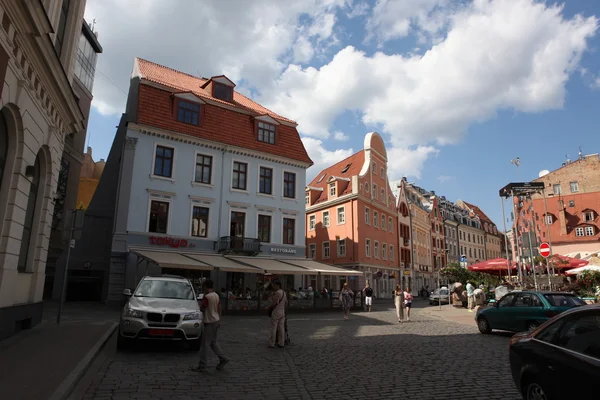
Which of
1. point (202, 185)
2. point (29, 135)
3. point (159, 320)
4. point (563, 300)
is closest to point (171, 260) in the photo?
point (202, 185)

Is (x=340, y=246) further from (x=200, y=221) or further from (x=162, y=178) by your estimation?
(x=162, y=178)

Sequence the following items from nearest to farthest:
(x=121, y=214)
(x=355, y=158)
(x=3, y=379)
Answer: (x=3, y=379) → (x=121, y=214) → (x=355, y=158)

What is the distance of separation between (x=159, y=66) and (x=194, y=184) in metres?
11.2

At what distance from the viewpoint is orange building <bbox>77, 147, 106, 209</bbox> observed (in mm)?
40812

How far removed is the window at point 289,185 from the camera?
1225 inches

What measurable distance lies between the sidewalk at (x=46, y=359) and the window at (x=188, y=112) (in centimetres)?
1755

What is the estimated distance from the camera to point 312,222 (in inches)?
1893

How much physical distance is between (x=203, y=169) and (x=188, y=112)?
152 inches

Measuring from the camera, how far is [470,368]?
832 cm

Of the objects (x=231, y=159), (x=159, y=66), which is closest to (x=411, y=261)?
(x=231, y=159)

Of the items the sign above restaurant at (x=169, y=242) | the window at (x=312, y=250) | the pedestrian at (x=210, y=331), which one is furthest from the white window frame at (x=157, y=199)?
the window at (x=312, y=250)

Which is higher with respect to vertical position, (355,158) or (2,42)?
(355,158)

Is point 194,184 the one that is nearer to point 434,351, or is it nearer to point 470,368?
point 434,351

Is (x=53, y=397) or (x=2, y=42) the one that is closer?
(x=53, y=397)
